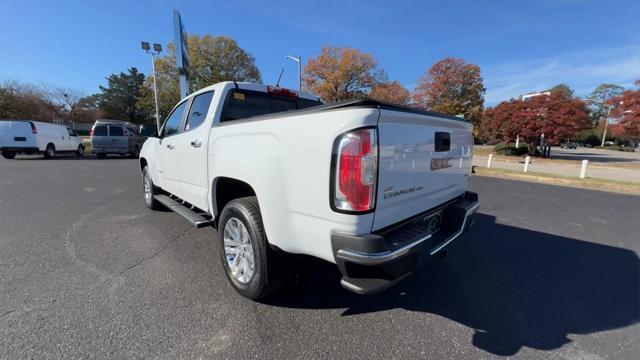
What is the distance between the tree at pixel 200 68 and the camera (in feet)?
119

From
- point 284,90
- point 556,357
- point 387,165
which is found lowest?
point 556,357

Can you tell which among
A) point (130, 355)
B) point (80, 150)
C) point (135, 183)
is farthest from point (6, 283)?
point (80, 150)

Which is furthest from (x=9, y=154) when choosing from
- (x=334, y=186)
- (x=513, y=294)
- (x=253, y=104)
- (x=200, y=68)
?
→ (x=200, y=68)

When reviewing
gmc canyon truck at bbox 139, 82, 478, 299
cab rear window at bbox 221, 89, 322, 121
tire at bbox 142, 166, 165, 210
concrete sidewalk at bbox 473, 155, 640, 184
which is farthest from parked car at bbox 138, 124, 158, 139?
concrete sidewalk at bbox 473, 155, 640, 184

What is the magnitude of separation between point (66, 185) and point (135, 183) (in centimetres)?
166

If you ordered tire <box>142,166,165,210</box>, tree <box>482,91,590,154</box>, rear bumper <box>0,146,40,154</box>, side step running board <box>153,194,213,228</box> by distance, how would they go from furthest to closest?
1. tree <box>482,91,590,154</box>
2. rear bumper <box>0,146,40,154</box>
3. tire <box>142,166,165,210</box>
4. side step running board <box>153,194,213,228</box>

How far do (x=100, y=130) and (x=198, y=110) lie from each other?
1709 centimetres

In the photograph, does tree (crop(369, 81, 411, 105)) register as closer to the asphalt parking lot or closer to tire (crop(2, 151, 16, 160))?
tire (crop(2, 151, 16, 160))

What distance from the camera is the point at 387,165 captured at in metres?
1.92

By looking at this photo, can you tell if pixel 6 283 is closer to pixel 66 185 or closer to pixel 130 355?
pixel 130 355

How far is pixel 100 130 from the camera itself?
16.5 meters

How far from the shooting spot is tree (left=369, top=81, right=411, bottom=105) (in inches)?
1437

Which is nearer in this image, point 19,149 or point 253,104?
point 253,104

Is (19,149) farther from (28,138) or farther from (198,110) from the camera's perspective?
(198,110)
